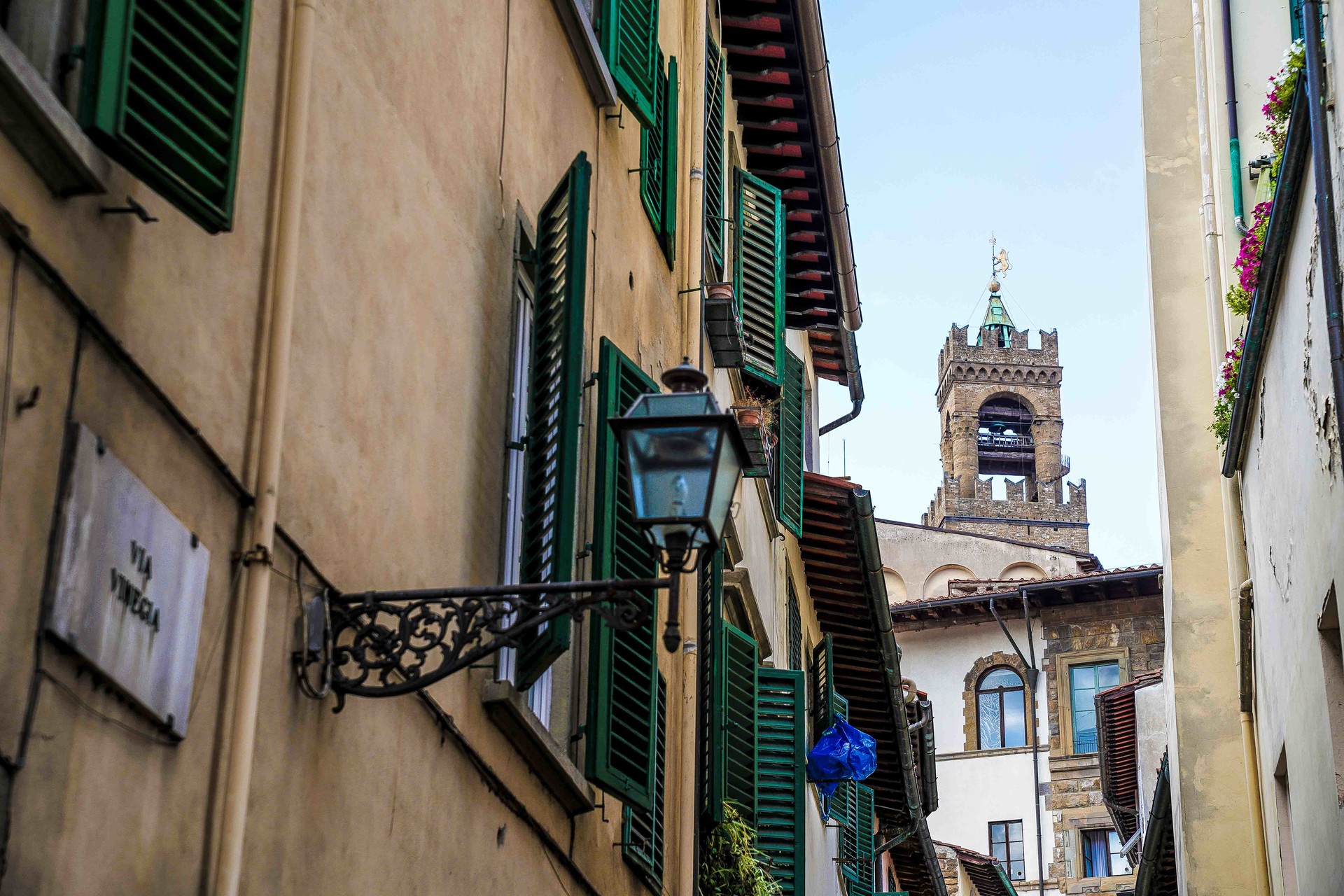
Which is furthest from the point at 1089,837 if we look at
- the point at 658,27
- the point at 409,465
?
the point at 409,465

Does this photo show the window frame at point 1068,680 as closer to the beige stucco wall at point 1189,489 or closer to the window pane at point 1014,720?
the window pane at point 1014,720

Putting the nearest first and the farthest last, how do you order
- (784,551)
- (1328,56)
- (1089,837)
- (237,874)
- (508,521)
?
1. (237,874)
2. (508,521)
3. (1328,56)
4. (784,551)
5. (1089,837)

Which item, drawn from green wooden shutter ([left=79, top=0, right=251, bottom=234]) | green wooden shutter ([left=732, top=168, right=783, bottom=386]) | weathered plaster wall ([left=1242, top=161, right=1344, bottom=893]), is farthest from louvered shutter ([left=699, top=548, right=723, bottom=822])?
green wooden shutter ([left=79, top=0, right=251, bottom=234])

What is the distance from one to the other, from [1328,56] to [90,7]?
5636 millimetres

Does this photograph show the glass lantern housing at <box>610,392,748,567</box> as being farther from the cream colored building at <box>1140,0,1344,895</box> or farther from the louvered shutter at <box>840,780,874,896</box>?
the louvered shutter at <box>840,780,874,896</box>

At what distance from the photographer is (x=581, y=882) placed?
23.2 ft

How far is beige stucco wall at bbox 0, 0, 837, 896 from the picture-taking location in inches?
131

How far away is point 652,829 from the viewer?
8.52 metres

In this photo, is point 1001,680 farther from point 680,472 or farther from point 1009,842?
point 680,472

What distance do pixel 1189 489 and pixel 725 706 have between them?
7210mm

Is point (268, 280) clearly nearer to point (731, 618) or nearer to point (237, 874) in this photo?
point (237, 874)

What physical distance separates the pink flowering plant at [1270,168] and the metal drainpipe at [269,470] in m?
6.40

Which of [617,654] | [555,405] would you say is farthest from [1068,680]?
[555,405]

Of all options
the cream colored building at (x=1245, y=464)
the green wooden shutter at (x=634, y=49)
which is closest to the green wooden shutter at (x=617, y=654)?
the green wooden shutter at (x=634, y=49)
